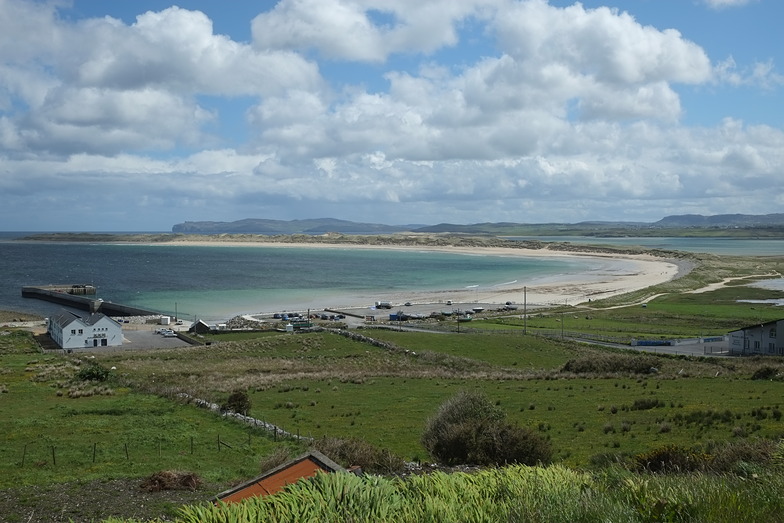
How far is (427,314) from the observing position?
8350 cm

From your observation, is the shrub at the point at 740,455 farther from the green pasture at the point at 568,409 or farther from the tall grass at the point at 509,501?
the tall grass at the point at 509,501

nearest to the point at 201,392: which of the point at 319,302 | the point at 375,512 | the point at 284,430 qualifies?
the point at 284,430

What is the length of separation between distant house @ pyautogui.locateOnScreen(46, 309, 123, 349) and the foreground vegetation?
422 cm

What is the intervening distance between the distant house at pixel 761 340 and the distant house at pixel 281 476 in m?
45.9

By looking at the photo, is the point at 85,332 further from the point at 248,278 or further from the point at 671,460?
the point at 248,278

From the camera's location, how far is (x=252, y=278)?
13788cm

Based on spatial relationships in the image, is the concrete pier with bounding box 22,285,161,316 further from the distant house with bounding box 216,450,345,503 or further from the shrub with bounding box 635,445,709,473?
the shrub with bounding box 635,445,709,473

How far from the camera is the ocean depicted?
98750 mm

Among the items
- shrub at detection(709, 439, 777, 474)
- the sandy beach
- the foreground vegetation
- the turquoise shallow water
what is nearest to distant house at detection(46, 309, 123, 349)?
the foreground vegetation

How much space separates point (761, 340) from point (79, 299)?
8742 centimetres

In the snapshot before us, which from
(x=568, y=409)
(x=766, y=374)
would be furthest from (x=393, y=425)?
(x=766, y=374)

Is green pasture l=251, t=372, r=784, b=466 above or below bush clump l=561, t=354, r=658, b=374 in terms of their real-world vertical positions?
above

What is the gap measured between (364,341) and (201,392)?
2212 cm

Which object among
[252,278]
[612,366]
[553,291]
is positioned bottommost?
[553,291]
